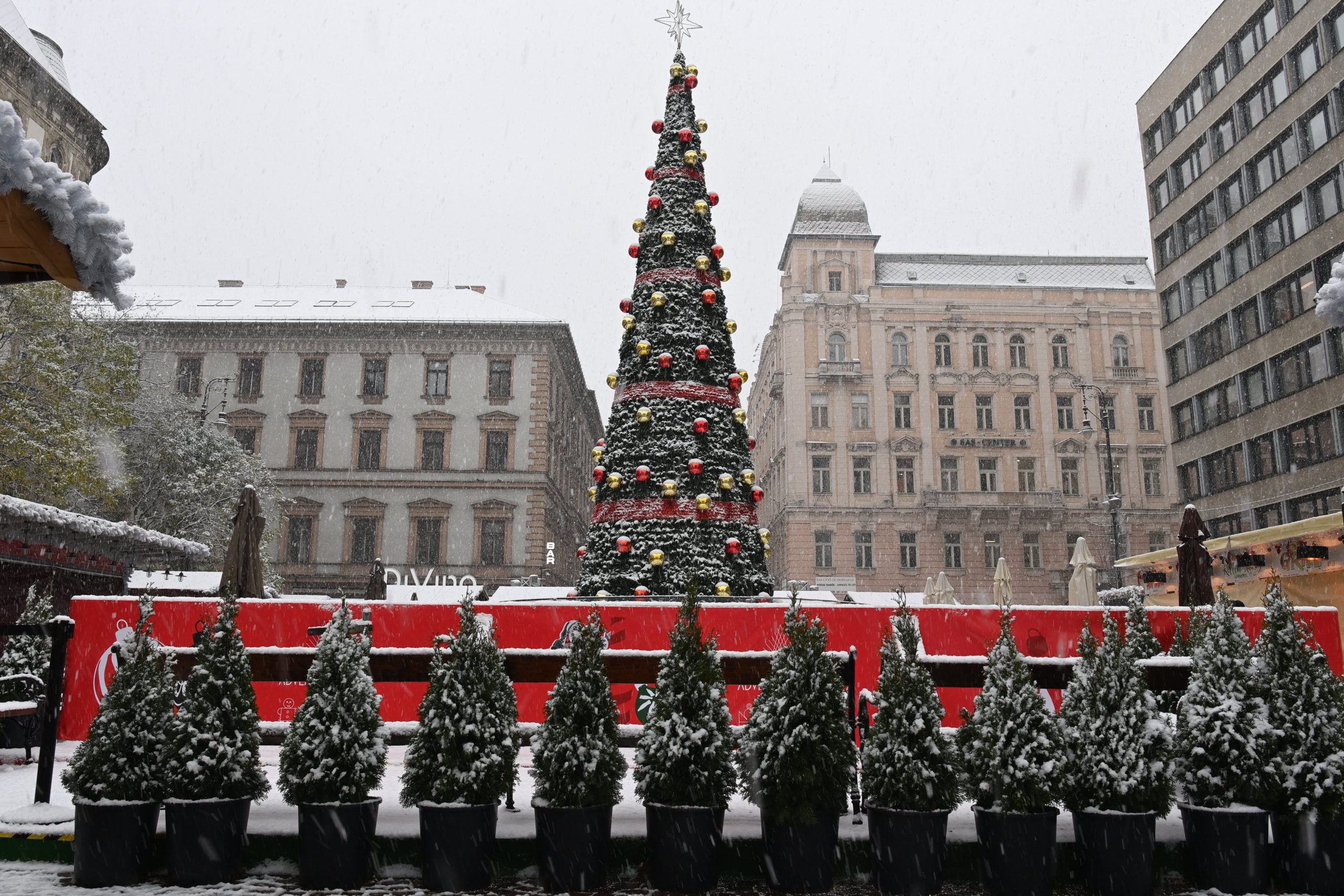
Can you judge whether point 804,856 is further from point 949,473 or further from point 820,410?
point 949,473

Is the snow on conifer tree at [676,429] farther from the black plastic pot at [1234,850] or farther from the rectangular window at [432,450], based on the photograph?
the rectangular window at [432,450]

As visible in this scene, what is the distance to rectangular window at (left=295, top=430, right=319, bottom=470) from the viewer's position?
4394 cm

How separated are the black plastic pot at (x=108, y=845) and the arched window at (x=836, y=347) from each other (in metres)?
47.5

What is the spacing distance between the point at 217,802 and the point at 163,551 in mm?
16303

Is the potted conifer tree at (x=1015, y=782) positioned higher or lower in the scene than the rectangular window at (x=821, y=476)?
lower

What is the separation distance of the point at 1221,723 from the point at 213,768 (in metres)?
5.57

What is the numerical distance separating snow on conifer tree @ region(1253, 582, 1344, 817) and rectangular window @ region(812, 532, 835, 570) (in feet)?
144

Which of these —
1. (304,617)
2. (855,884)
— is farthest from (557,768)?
(304,617)

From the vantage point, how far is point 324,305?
47.1 metres

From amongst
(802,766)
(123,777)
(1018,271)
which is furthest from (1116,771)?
(1018,271)

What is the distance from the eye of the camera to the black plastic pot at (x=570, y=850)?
5.14m

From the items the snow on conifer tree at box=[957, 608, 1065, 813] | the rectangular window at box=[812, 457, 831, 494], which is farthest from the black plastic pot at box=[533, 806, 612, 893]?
the rectangular window at box=[812, 457, 831, 494]

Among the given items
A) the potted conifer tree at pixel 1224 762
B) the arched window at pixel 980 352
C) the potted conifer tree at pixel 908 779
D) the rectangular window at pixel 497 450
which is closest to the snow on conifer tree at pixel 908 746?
the potted conifer tree at pixel 908 779

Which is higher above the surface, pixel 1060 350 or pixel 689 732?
pixel 1060 350
